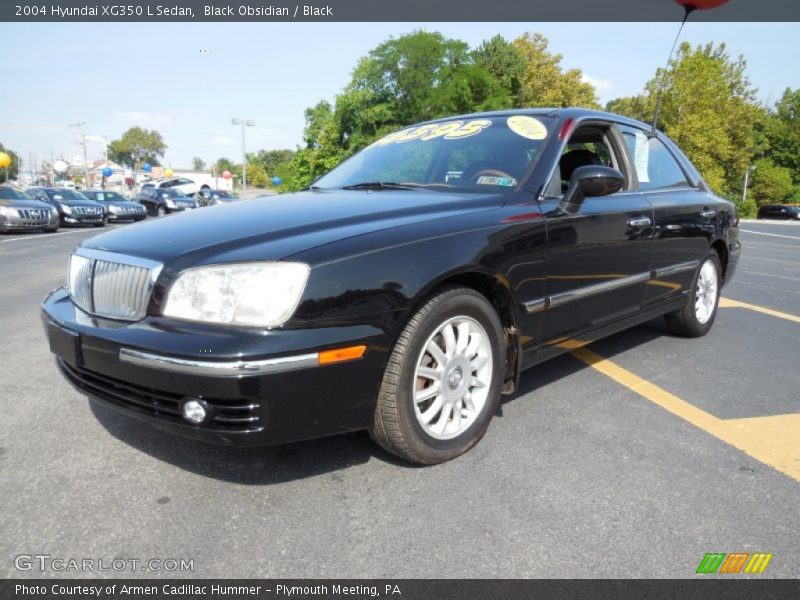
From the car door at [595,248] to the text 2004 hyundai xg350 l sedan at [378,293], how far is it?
0.01 meters

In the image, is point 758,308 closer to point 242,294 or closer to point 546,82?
point 242,294

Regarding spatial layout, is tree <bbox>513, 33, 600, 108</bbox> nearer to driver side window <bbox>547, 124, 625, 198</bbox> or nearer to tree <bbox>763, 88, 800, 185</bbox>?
tree <bbox>763, 88, 800, 185</bbox>

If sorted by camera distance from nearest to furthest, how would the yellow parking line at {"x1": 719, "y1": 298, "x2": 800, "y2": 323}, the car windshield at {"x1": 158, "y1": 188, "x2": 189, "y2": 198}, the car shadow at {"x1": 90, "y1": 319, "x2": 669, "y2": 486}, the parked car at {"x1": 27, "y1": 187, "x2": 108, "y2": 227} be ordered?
the car shadow at {"x1": 90, "y1": 319, "x2": 669, "y2": 486}
the yellow parking line at {"x1": 719, "y1": 298, "x2": 800, "y2": 323}
the parked car at {"x1": 27, "y1": 187, "x2": 108, "y2": 227}
the car windshield at {"x1": 158, "y1": 188, "x2": 189, "y2": 198}

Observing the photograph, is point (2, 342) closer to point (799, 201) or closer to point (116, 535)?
point (116, 535)

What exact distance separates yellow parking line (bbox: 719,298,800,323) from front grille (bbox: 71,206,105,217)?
1932cm

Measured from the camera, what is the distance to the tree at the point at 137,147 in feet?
373

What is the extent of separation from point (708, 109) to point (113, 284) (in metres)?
49.7

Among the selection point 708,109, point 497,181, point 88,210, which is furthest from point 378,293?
point 708,109

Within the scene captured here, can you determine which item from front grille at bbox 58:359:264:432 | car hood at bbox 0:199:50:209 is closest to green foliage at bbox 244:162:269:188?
car hood at bbox 0:199:50:209

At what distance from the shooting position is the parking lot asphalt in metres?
1.87

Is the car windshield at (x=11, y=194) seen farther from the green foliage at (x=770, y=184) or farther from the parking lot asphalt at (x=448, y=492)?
the green foliage at (x=770, y=184)

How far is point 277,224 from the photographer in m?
2.39
